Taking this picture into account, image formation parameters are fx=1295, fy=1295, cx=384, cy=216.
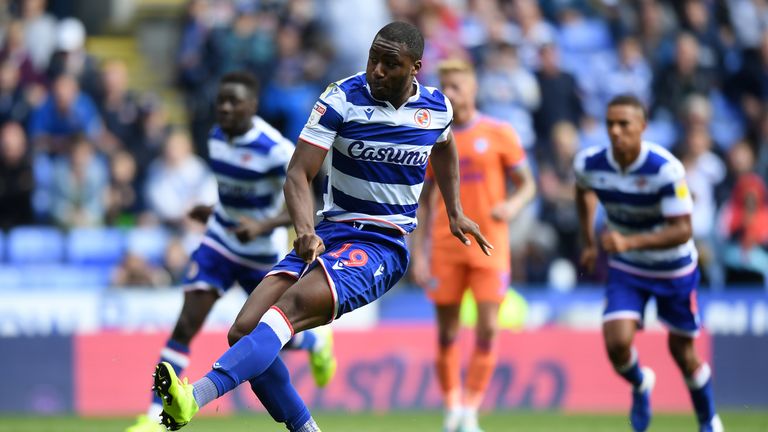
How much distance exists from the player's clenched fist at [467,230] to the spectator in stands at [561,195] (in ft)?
28.8

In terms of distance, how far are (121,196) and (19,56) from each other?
2.66 meters

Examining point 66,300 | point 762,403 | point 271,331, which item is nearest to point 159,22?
point 66,300

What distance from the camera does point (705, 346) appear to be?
15438 millimetres

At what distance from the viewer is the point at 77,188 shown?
1642 centimetres

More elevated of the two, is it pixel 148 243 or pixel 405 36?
pixel 405 36

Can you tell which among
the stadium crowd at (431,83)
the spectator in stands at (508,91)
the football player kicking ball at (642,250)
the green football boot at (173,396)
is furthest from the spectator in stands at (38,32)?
the green football boot at (173,396)

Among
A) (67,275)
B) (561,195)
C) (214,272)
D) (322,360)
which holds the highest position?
(214,272)

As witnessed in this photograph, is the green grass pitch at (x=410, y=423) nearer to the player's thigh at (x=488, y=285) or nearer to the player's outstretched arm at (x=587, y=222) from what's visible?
the player's thigh at (x=488, y=285)

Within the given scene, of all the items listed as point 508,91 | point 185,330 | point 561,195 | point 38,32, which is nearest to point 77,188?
point 38,32

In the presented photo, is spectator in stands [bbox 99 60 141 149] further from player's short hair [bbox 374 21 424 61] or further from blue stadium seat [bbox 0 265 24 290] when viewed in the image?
player's short hair [bbox 374 21 424 61]

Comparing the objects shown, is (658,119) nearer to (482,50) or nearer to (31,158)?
(482,50)

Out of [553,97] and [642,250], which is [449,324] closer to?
[642,250]

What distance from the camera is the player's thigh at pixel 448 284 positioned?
37.8ft

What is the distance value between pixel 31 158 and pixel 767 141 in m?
10.6
